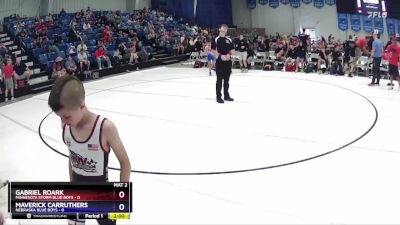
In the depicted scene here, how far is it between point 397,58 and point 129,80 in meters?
8.05

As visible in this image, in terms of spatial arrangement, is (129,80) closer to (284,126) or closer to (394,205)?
(284,126)

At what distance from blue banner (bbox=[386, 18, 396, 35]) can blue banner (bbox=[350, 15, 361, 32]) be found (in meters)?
1.58

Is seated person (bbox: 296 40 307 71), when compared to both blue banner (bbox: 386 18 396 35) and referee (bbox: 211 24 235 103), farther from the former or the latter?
blue banner (bbox: 386 18 396 35)

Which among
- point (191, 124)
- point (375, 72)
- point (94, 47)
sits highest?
point (94, 47)

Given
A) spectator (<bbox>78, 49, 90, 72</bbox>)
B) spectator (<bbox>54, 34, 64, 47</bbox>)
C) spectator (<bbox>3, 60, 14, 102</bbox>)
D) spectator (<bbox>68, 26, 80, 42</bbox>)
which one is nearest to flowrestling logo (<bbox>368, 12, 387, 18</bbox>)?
spectator (<bbox>78, 49, 90, 72</bbox>)

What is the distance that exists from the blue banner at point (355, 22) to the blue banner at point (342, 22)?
1.01ft

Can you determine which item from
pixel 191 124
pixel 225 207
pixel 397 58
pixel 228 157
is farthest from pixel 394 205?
pixel 397 58

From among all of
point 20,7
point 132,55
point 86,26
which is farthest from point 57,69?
point 20,7

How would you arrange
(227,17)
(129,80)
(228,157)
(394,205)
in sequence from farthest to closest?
(227,17) < (129,80) < (228,157) < (394,205)

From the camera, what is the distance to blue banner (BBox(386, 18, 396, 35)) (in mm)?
16348

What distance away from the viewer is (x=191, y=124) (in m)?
7.32

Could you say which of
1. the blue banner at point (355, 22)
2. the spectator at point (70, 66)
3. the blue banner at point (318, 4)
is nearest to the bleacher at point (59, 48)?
the spectator at point (70, 66)

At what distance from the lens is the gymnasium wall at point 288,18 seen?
19589 mm
